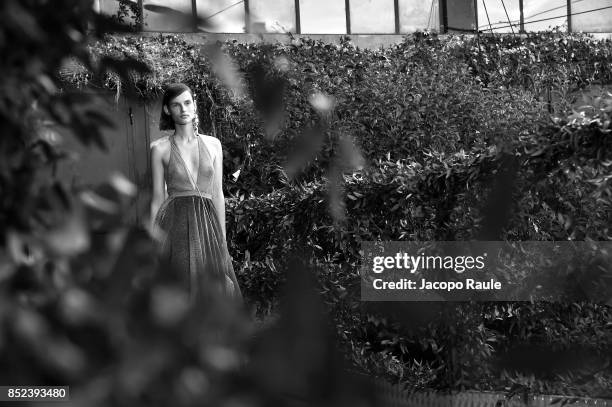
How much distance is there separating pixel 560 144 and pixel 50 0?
303 cm

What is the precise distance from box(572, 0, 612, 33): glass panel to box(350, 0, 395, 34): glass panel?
2.68 meters

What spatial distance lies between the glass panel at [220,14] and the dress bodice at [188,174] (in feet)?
14.9

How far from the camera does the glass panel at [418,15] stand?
12820mm

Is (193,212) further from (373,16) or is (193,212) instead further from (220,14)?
(373,16)

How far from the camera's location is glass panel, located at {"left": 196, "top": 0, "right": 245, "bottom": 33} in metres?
0.81

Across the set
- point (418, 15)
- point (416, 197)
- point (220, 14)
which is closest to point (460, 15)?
point (418, 15)

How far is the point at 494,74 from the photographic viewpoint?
11.3 metres

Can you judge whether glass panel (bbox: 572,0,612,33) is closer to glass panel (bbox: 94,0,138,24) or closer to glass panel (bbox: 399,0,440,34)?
glass panel (bbox: 399,0,440,34)

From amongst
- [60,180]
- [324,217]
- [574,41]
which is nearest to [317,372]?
[60,180]

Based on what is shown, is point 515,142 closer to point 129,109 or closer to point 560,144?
point 560,144

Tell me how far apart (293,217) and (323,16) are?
7431 mm

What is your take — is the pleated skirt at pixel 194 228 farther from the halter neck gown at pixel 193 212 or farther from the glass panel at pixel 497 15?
the glass panel at pixel 497 15

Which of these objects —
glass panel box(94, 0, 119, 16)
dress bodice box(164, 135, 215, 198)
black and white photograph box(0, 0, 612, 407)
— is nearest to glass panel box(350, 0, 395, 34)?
black and white photograph box(0, 0, 612, 407)

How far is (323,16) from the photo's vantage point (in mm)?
12547
